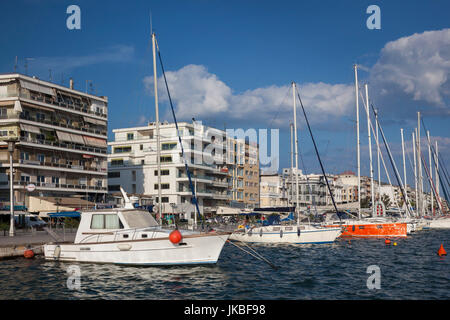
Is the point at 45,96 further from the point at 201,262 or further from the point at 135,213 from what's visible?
the point at 201,262

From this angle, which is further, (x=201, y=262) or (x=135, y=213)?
(x=135, y=213)

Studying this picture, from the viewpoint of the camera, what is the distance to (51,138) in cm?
6244

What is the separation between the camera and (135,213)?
26.3m

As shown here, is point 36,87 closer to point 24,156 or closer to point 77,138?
point 77,138

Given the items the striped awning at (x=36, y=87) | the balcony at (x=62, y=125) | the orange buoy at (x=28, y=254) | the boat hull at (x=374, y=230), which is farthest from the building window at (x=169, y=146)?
the orange buoy at (x=28, y=254)

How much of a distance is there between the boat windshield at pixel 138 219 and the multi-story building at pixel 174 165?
46.8 meters

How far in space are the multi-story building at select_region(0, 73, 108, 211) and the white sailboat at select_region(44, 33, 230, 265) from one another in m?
30.8

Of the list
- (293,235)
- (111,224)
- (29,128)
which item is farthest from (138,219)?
(29,128)

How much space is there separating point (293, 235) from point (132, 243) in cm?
1764

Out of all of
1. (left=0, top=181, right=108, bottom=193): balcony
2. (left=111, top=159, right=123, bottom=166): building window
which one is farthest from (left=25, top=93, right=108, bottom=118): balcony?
(left=111, top=159, right=123, bottom=166): building window

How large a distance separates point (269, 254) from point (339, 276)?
9410 mm

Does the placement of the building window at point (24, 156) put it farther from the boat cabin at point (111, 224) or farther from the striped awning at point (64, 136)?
the boat cabin at point (111, 224)

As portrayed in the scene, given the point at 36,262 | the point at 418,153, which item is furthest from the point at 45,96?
the point at 418,153
